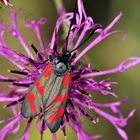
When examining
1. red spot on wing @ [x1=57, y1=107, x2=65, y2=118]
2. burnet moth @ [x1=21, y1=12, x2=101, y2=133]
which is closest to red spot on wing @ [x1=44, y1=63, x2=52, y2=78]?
burnet moth @ [x1=21, y1=12, x2=101, y2=133]

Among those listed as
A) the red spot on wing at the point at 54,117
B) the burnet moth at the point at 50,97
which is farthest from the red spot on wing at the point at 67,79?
the red spot on wing at the point at 54,117

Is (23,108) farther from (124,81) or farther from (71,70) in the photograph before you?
(124,81)

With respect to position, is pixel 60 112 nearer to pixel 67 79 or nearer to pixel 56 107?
pixel 56 107

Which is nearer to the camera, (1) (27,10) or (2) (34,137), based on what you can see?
(2) (34,137)

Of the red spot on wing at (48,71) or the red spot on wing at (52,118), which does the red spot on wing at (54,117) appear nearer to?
the red spot on wing at (52,118)

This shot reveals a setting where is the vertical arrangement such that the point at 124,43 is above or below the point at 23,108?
above

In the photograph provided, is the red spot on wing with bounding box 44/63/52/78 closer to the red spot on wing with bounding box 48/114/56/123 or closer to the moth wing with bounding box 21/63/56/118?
the moth wing with bounding box 21/63/56/118

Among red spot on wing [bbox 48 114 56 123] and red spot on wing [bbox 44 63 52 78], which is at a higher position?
red spot on wing [bbox 44 63 52 78]

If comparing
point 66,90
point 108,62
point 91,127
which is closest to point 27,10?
point 108,62

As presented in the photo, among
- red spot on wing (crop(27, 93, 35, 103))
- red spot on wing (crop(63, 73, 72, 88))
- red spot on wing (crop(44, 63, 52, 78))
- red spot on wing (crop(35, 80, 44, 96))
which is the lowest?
red spot on wing (crop(27, 93, 35, 103))
